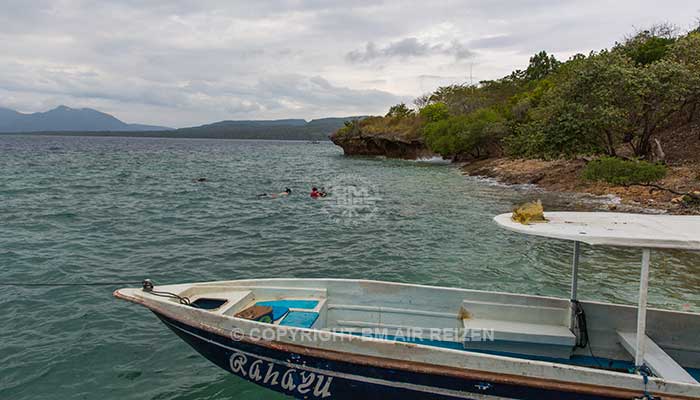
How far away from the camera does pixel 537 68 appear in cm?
8688

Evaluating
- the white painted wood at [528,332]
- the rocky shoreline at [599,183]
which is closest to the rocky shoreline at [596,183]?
the rocky shoreline at [599,183]

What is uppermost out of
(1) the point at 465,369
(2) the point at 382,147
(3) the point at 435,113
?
(3) the point at 435,113

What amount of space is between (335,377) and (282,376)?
74 cm

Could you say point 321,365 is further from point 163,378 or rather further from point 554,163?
point 554,163

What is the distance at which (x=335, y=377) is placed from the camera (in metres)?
5.54

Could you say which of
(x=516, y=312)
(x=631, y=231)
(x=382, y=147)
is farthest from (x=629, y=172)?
(x=382, y=147)

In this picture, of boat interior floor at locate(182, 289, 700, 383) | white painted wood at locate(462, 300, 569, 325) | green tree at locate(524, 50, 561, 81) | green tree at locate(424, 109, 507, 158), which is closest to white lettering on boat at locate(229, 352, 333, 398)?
boat interior floor at locate(182, 289, 700, 383)

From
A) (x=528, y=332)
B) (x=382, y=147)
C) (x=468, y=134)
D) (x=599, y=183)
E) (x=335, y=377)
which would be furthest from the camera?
(x=382, y=147)

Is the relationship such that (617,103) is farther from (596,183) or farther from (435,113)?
(435,113)

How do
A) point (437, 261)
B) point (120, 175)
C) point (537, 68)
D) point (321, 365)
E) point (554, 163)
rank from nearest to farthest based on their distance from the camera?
1. point (321, 365)
2. point (437, 261)
3. point (554, 163)
4. point (120, 175)
5. point (537, 68)

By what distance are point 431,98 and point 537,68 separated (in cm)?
2096

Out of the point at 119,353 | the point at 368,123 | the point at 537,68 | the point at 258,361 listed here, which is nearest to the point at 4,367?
the point at 119,353

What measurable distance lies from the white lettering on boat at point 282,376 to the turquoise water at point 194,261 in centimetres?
96

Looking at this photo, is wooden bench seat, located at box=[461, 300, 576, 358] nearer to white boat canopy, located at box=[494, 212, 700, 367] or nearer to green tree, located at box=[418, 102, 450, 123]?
white boat canopy, located at box=[494, 212, 700, 367]
